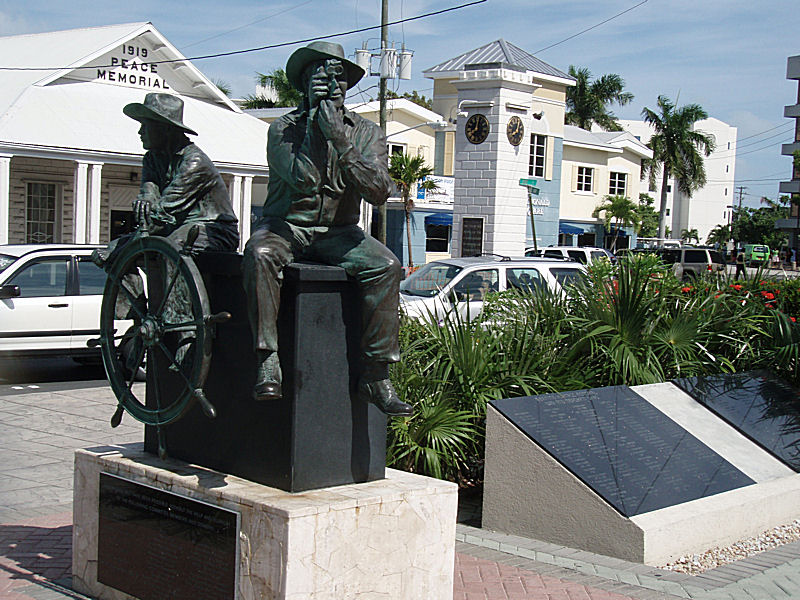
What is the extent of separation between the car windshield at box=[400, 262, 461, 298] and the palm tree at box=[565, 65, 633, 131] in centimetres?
5799

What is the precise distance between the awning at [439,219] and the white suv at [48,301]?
27.2 meters

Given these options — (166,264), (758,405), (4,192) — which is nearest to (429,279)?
(758,405)

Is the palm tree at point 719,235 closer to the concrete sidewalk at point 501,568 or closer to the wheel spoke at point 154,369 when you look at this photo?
the concrete sidewalk at point 501,568

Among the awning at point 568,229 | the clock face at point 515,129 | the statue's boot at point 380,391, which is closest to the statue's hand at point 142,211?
the statue's boot at point 380,391

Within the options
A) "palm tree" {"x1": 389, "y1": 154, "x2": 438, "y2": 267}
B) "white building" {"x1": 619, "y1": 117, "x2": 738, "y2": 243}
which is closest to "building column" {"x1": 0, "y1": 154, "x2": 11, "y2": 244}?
"palm tree" {"x1": 389, "y1": 154, "x2": 438, "y2": 267}

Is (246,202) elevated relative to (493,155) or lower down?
lower down

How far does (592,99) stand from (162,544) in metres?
67.3

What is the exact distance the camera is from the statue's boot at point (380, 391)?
4.64 m

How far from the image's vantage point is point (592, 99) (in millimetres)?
68250

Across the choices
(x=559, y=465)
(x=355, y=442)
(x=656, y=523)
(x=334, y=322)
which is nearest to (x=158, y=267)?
(x=334, y=322)

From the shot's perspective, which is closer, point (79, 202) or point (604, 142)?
point (79, 202)

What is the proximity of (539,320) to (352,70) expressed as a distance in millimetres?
4308

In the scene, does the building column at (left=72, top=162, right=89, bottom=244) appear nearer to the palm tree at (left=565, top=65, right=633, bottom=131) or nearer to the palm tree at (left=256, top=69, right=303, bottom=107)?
the palm tree at (left=256, top=69, right=303, bottom=107)

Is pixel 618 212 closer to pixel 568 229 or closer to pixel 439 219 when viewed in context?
pixel 568 229
